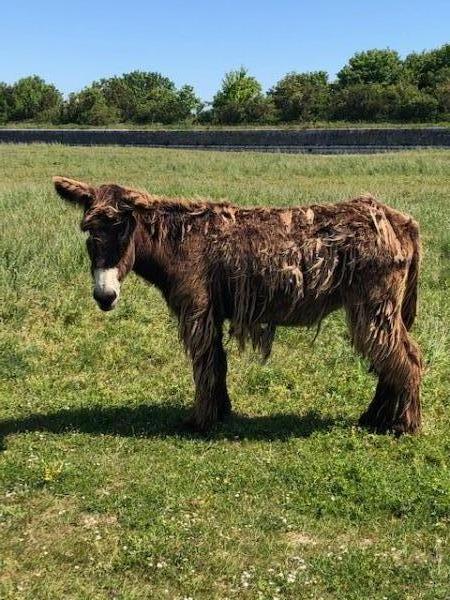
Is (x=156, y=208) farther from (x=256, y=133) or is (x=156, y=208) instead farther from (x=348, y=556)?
(x=256, y=133)

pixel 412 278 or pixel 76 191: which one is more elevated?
pixel 76 191

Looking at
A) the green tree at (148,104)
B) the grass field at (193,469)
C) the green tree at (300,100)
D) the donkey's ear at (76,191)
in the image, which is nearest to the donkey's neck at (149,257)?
the donkey's ear at (76,191)

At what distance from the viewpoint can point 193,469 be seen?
5.05 metres

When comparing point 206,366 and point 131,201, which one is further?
point 206,366

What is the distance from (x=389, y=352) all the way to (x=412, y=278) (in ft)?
2.29

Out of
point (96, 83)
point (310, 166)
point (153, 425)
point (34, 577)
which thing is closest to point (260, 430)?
point (153, 425)

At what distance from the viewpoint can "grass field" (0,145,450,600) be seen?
388cm

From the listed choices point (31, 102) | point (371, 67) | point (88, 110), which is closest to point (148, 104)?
point (88, 110)

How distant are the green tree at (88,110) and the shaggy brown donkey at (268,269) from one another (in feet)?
239

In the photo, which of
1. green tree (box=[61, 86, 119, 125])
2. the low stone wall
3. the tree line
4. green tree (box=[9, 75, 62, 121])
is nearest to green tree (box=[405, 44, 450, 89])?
the tree line

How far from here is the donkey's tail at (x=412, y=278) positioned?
18.1ft

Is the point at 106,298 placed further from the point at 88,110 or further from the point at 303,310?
the point at 88,110

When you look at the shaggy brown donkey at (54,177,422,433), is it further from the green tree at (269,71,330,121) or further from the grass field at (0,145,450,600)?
the green tree at (269,71,330,121)

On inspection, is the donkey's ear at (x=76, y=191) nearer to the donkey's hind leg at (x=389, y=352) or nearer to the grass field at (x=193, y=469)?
the grass field at (x=193, y=469)
